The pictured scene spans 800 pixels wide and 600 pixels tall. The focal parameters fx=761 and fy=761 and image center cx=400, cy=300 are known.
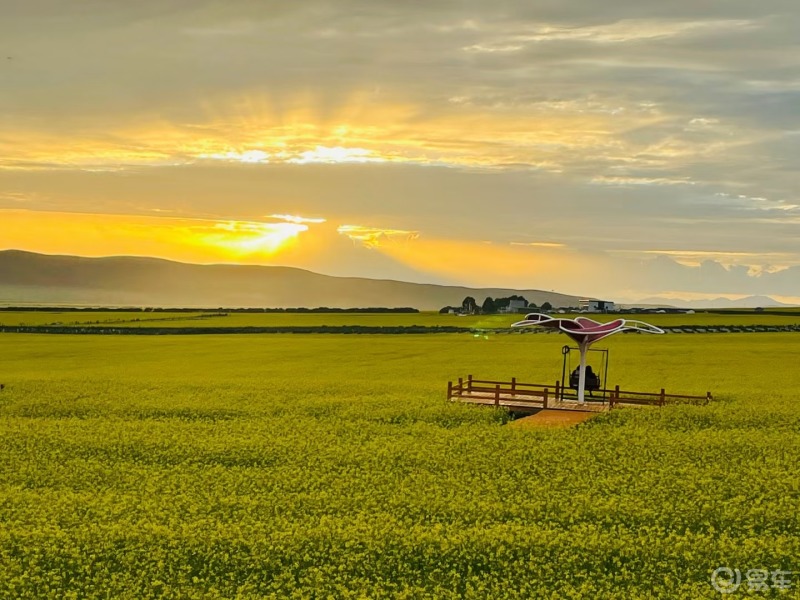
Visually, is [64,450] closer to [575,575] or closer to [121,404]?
[121,404]

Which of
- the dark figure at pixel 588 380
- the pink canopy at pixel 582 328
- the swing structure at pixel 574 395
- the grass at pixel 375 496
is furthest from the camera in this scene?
the dark figure at pixel 588 380

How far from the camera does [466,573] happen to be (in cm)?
2162

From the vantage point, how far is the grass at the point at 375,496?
70.4ft

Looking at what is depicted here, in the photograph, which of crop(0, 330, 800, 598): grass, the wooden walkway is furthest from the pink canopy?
crop(0, 330, 800, 598): grass

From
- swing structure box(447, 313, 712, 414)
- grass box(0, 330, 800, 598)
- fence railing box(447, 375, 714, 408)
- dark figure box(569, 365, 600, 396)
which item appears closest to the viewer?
grass box(0, 330, 800, 598)

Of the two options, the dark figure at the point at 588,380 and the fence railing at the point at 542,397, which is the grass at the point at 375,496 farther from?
the dark figure at the point at 588,380

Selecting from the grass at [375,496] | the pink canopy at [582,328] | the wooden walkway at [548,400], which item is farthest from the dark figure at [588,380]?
the grass at [375,496]

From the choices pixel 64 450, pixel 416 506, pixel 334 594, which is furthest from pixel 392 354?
pixel 334 594

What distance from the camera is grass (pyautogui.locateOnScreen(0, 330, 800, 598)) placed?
2145 cm

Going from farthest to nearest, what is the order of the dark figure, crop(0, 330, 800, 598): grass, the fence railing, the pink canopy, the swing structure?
the dark figure
the fence railing
the pink canopy
the swing structure
crop(0, 330, 800, 598): grass

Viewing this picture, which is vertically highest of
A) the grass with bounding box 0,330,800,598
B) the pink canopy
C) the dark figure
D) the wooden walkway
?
the pink canopy

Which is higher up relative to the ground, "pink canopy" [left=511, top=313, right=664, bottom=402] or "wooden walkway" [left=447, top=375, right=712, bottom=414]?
"pink canopy" [left=511, top=313, right=664, bottom=402]

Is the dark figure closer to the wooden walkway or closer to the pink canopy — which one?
the wooden walkway

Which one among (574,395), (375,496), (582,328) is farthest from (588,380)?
(375,496)
